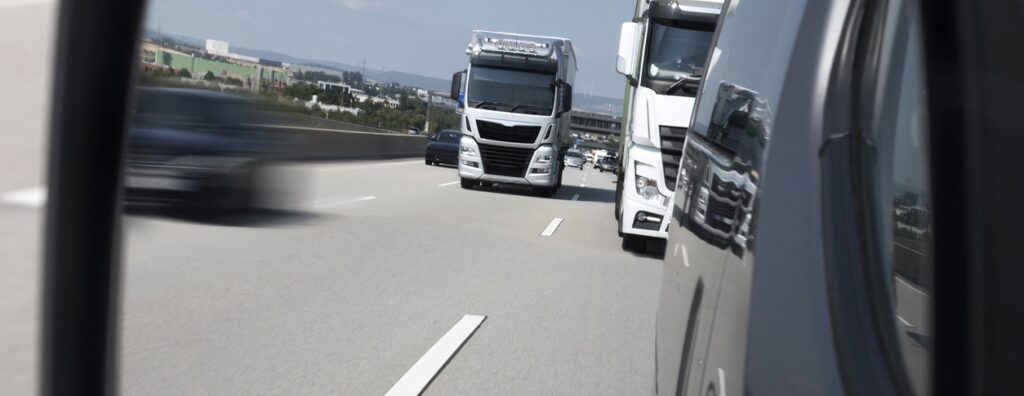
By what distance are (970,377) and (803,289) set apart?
260 millimetres

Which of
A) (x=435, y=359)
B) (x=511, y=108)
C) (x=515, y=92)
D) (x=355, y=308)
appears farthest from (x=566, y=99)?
(x=435, y=359)

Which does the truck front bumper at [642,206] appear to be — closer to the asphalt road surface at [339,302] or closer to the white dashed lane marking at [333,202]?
the asphalt road surface at [339,302]

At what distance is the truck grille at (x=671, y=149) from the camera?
1135cm

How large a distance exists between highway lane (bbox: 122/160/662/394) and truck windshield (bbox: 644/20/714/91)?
222 centimetres

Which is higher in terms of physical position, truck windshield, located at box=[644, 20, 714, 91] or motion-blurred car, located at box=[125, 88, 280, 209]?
truck windshield, located at box=[644, 20, 714, 91]

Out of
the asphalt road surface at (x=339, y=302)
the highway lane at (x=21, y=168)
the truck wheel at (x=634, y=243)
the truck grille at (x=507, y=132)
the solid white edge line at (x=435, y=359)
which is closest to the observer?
the asphalt road surface at (x=339, y=302)

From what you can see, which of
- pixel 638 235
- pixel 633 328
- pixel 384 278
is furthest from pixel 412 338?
pixel 638 235

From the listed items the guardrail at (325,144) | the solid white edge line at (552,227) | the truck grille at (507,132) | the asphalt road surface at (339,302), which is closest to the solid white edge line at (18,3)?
the truck grille at (507,132)

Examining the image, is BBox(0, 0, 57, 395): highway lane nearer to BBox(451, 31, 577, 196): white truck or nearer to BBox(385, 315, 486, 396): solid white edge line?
BBox(385, 315, 486, 396): solid white edge line

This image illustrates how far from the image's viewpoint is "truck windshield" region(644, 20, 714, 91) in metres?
12.0

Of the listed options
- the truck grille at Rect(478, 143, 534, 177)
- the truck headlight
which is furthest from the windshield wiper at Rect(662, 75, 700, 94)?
the truck grille at Rect(478, 143, 534, 177)

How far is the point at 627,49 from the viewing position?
12.9 metres

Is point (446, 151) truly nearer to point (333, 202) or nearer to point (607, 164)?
point (333, 202)

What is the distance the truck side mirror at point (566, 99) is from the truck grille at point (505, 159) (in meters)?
1.18
